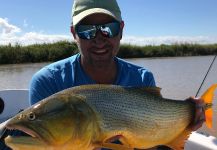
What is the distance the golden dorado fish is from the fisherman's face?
0.81 meters

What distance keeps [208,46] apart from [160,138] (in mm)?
37346

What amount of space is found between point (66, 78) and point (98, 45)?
0.46 meters

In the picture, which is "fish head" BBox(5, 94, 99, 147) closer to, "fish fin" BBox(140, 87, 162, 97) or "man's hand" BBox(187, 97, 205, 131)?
"fish fin" BBox(140, 87, 162, 97)

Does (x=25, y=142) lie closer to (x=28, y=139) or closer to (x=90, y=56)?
(x=28, y=139)

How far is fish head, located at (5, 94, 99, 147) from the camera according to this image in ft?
7.83

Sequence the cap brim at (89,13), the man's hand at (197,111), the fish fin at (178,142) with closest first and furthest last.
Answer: the fish fin at (178,142) → the man's hand at (197,111) → the cap brim at (89,13)

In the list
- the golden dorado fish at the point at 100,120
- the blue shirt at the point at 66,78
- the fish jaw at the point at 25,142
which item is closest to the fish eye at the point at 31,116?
the golden dorado fish at the point at 100,120

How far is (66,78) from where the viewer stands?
3672 mm

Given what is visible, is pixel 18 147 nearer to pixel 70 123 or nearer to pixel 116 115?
pixel 70 123

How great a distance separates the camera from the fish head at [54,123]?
2.39 meters

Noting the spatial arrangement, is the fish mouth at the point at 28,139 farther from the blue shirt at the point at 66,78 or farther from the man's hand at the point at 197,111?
the man's hand at the point at 197,111

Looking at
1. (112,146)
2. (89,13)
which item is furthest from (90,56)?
(112,146)

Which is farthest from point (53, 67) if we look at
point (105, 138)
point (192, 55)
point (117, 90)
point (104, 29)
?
point (192, 55)

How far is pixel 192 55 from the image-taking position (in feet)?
123
